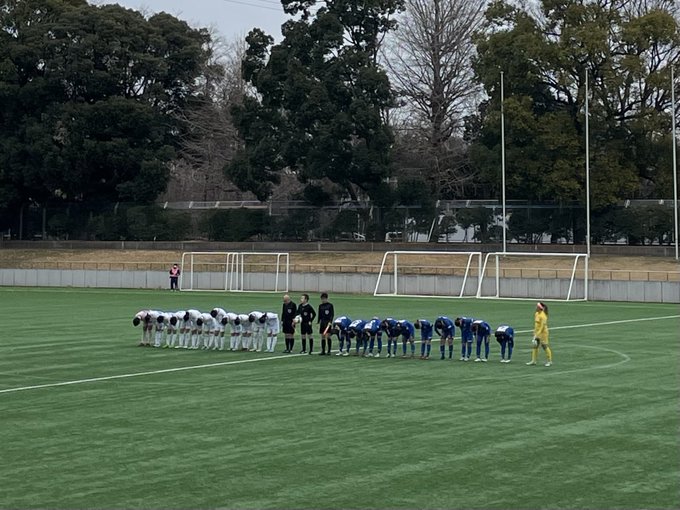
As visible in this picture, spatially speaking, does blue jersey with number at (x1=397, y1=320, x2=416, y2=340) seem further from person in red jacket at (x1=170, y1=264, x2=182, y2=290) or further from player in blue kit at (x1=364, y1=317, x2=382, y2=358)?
person in red jacket at (x1=170, y1=264, x2=182, y2=290)

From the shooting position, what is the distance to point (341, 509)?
12.2 meters

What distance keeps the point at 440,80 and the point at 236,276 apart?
2407 cm

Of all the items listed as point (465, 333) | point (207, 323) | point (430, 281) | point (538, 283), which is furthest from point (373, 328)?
point (430, 281)

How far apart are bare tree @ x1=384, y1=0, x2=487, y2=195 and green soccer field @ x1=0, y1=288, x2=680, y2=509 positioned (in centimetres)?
4673

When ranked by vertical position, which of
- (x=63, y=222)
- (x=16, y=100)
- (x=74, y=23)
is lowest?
(x=63, y=222)

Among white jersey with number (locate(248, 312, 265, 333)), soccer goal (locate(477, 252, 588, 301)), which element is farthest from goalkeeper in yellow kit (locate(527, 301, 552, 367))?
soccer goal (locate(477, 252, 588, 301))

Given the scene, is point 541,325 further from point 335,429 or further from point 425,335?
point 335,429

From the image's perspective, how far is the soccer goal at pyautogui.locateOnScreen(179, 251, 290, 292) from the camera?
2346 inches

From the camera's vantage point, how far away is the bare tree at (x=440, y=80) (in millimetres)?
77125

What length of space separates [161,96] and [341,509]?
71.2 metres

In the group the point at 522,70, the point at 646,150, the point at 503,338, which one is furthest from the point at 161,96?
the point at 503,338

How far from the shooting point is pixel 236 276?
60.8 meters

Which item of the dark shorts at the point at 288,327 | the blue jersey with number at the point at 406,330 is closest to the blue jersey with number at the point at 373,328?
the blue jersey with number at the point at 406,330

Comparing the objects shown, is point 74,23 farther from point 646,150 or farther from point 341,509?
point 341,509
